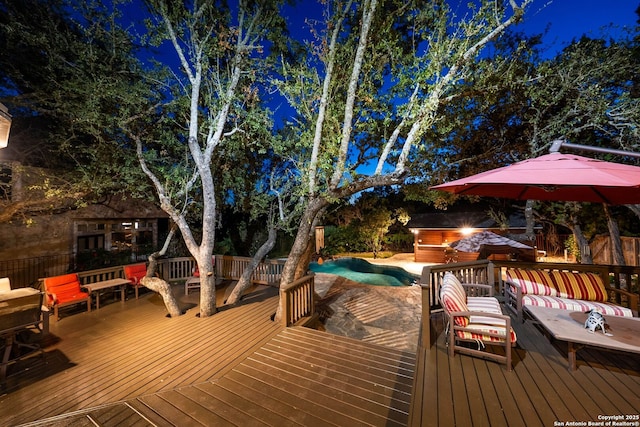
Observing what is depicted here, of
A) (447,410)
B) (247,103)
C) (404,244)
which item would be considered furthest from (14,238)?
(404,244)

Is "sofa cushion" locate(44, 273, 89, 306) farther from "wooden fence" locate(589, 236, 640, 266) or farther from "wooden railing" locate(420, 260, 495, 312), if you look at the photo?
"wooden fence" locate(589, 236, 640, 266)

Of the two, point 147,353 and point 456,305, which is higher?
point 456,305

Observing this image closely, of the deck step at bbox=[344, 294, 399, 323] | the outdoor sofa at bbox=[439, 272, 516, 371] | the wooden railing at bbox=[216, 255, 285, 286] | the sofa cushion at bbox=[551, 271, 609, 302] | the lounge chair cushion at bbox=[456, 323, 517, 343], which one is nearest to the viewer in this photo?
the outdoor sofa at bbox=[439, 272, 516, 371]

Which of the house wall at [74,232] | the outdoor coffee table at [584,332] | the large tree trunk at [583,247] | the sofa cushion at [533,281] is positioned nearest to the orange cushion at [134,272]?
the house wall at [74,232]

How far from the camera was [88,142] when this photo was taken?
8312mm

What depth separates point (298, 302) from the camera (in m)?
5.19

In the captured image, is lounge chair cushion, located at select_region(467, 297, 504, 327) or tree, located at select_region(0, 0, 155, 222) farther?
tree, located at select_region(0, 0, 155, 222)

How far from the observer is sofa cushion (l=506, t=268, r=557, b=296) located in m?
4.59

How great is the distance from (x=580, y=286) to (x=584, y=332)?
232 centimetres

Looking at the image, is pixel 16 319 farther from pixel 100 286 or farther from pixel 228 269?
pixel 228 269

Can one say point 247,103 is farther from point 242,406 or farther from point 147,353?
point 242,406

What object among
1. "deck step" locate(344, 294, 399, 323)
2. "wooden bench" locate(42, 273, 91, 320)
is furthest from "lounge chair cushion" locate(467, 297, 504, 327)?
"wooden bench" locate(42, 273, 91, 320)

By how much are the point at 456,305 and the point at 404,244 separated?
67.6 ft

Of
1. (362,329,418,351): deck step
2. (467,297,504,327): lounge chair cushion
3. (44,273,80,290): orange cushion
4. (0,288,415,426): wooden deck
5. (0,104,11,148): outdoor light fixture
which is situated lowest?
(362,329,418,351): deck step
